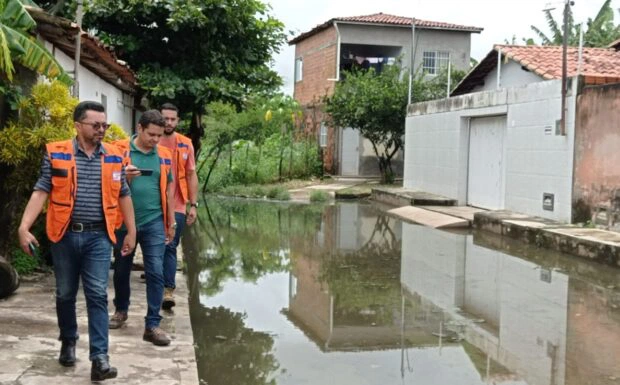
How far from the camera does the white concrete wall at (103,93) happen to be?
966 cm

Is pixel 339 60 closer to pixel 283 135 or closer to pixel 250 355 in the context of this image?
pixel 283 135

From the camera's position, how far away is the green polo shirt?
5.55 meters

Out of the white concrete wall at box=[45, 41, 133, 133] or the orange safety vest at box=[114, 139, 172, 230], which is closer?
the orange safety vest at box=[114, 139, 172, 230]

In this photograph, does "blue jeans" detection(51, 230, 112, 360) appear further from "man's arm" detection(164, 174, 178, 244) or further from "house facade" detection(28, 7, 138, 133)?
"house facade" detection(28, 7, 138, 133)

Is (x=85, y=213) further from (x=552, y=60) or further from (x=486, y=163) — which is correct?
(x=552, y=60)

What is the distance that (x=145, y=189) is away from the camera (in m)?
5.59

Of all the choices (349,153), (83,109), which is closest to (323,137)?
(349,153)

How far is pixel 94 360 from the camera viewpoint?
453 cm

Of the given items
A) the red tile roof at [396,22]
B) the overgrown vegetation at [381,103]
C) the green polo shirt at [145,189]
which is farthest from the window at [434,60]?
the green polo shirt at [145,189]

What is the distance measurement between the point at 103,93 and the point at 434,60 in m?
22.0

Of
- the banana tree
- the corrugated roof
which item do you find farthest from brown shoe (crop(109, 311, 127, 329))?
the corrugated roof

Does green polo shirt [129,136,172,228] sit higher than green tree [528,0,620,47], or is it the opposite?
green tree [528,0,620,47]

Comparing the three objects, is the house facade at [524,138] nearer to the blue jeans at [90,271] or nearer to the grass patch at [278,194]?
the grass patch at [278,194]

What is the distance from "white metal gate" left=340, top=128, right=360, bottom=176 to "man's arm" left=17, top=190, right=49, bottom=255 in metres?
25.8
